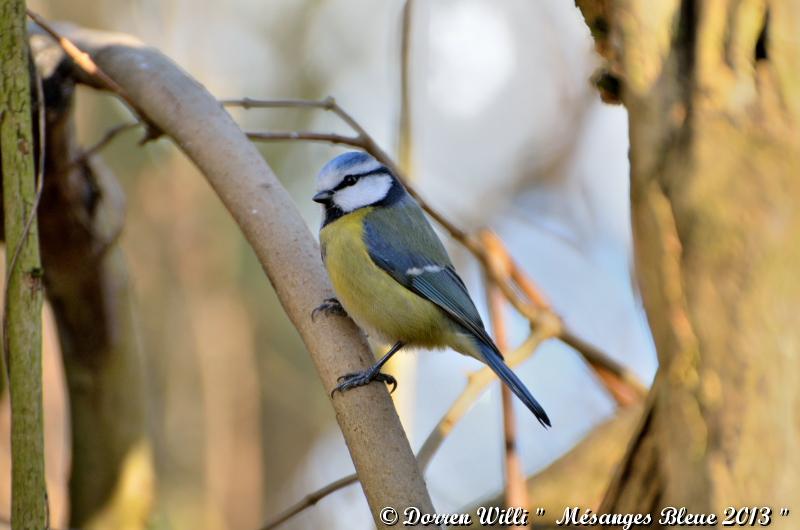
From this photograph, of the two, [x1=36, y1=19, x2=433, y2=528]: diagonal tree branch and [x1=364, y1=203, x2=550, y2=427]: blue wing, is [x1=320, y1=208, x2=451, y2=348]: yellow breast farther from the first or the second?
[x1=36, y1=19, x2=433, y2=528]: diagonal tree branch

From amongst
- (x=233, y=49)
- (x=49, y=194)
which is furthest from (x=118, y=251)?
(x=233, y=49)

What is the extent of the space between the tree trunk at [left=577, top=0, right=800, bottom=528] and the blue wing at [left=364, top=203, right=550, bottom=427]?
2.20 feet

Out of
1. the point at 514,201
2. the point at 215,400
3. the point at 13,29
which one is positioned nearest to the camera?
the point at 13,29

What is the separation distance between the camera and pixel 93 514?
215 cm

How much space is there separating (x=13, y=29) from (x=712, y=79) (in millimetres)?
939

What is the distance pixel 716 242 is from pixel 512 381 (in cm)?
72

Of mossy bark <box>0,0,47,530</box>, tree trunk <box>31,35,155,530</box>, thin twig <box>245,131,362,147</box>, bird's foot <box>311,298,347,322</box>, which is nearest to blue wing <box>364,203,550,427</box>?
thin twig <box>245,131,362,147</box>

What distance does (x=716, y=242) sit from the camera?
103 centimetres

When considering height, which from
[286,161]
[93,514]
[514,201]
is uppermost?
[286,161]

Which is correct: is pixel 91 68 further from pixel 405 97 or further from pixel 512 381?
pixel 512 381

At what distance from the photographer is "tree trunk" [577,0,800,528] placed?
97cm

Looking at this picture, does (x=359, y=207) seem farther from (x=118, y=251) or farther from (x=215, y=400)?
(x=215, y=400)

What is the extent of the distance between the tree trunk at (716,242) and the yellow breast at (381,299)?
27.9 inches

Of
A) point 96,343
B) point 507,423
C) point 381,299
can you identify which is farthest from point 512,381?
point 96,343
